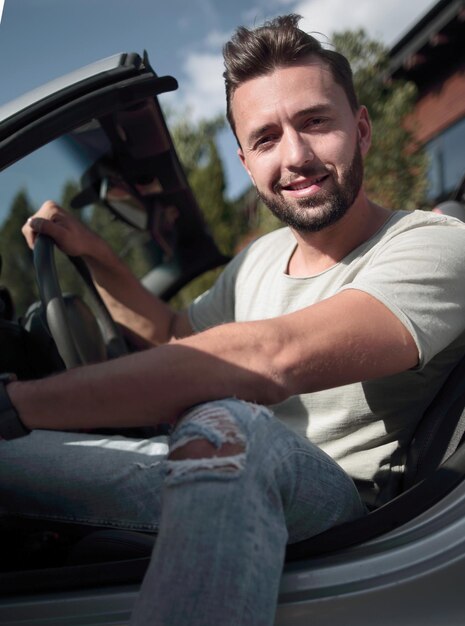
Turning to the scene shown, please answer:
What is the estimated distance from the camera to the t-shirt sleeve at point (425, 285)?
1181mm

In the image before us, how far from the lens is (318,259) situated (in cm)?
166

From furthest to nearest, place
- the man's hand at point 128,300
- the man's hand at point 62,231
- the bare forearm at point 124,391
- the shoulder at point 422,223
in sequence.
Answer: the man's hand at point 128,300 → the man's hand at point 62,231 → the shoulder at point 422,223 → the bare forearm at point 124,391

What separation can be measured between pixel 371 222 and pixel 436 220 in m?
0.21

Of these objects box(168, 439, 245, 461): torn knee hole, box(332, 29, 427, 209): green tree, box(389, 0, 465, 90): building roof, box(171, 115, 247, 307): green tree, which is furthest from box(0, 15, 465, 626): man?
box(171, 115, 247, 307): green tree

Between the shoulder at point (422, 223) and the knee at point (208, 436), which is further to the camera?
the shoulder at point (422, 223)

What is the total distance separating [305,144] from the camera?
1533 mm

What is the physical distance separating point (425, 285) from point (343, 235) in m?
0.40

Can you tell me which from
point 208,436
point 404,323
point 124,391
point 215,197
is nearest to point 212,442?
point 208,436

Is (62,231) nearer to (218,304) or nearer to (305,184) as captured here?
(218,304)

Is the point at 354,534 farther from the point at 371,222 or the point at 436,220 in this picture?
the point at 371,222

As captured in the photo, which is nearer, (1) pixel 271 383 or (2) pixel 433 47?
(1) pixel 271 383

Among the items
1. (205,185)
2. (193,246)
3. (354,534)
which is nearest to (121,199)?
(193,246)

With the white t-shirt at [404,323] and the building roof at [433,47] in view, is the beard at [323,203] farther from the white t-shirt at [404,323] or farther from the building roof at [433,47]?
the building roof at [433,47]

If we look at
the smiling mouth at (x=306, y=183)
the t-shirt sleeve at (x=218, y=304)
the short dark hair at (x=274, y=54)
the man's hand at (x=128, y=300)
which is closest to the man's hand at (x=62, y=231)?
the man's hand at (x=128, y=300)
